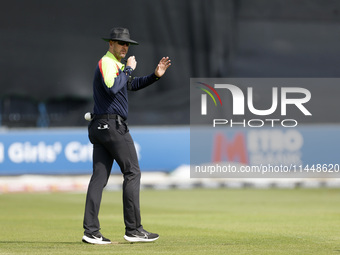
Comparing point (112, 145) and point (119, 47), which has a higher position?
point (119, 47)

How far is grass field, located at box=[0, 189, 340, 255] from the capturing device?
24.5ft

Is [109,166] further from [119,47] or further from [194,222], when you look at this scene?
[194,222]

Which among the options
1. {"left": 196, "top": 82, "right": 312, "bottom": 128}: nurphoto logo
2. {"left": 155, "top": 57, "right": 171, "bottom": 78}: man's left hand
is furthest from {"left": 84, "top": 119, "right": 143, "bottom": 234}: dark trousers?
{"left": 196, "top": 82, "right": 312, "bottom": 128}: nurphoto logo

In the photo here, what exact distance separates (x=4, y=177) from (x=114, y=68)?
10.3 meters

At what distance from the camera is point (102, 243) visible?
765 centimetres

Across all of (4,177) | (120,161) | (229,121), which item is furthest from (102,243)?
(229,121)

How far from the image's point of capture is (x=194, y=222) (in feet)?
34.0

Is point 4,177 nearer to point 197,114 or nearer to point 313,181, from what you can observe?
point 197,114

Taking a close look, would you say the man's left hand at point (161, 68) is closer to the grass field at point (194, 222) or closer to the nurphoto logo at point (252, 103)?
the grass field at point (194, 222)

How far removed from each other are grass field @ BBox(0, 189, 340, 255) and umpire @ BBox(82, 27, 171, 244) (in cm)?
18

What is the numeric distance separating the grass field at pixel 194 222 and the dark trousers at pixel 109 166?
0.78ft

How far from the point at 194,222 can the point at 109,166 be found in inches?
108

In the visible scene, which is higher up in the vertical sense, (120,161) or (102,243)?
(120,161)

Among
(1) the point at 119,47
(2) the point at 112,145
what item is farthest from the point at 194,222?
(1) the point at 119,47
